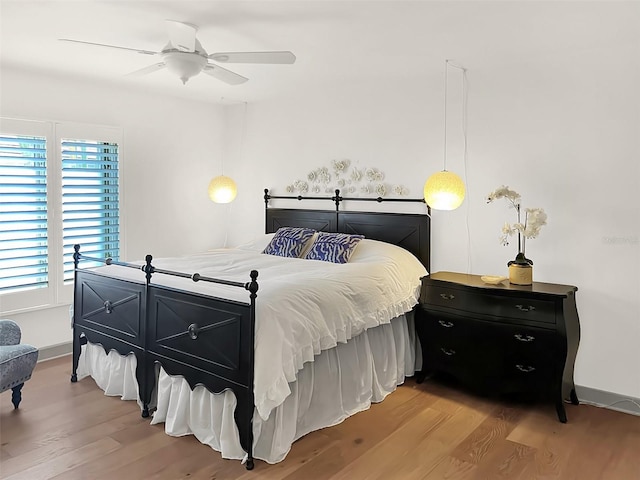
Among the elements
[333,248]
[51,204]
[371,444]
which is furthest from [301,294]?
[51,204]

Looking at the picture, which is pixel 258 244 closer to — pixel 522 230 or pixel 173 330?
pixel 173 330

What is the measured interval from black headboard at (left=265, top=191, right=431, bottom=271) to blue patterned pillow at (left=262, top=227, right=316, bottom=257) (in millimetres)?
382

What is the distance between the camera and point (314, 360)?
3119 millimetres

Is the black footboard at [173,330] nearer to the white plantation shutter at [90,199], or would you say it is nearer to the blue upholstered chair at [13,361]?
the blue upholstered chair at [13,361]

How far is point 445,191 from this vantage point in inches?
153

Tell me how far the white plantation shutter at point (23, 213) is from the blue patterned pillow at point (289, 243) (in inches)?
75.2

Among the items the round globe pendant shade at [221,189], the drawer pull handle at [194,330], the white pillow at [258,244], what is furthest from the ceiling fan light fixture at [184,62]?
the round globe pendant shade at [221,189]

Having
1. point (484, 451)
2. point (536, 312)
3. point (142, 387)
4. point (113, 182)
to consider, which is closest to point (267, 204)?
point (113, 182)

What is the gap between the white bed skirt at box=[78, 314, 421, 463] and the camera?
2811mm

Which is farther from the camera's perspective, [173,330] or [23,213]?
[23,213]

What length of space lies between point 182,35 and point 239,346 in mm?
1837

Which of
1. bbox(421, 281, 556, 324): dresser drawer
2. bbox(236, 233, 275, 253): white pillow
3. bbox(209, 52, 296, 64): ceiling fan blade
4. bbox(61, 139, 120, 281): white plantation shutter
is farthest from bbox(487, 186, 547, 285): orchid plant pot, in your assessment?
bbox(61, 139, 120, 281): white plantation shutter

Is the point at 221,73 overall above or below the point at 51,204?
above

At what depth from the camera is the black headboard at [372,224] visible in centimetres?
436
